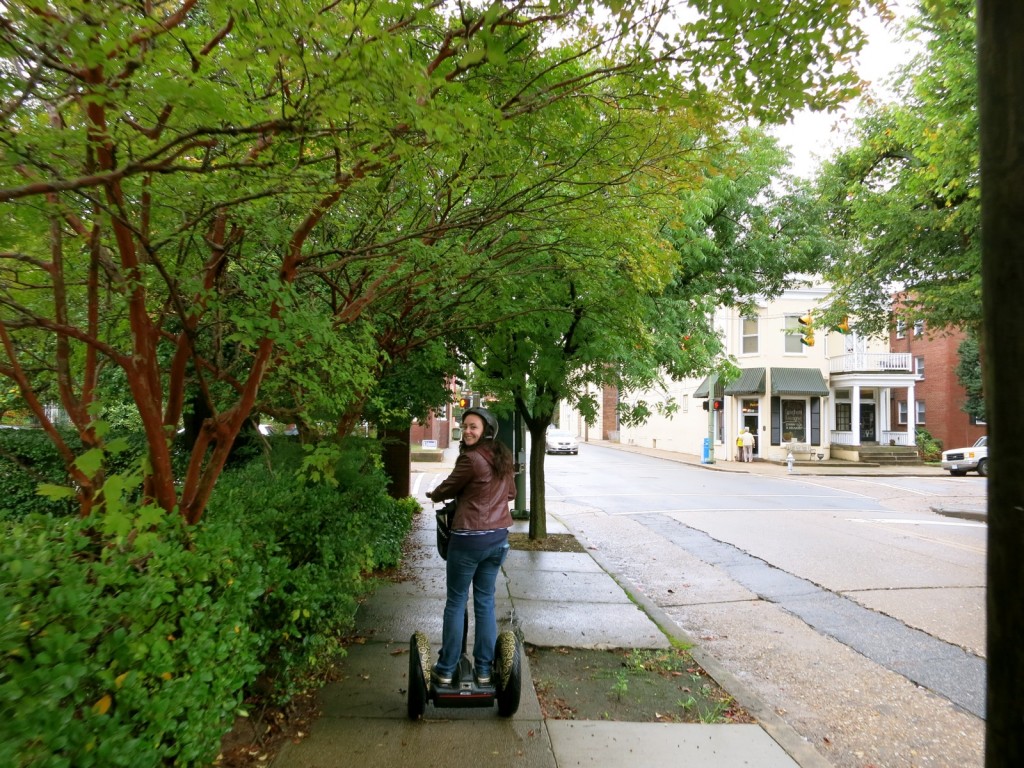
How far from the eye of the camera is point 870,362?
30.2m

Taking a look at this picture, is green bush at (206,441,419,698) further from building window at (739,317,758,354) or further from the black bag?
building window at (739,317,758,354)

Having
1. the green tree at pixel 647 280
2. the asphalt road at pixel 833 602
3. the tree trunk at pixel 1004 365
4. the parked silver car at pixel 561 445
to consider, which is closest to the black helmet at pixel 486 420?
the green tree at pixel 647 280

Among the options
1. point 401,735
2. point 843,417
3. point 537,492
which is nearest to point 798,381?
point 843,417

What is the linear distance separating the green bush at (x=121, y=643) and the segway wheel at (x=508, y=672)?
51.1 inches

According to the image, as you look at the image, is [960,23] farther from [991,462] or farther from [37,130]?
[37,130]

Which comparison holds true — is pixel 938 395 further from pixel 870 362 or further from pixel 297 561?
pixel 297 561

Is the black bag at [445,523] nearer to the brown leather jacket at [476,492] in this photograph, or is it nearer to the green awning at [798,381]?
the brown leather jacket at [476,492]

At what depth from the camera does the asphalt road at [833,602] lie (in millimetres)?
4195

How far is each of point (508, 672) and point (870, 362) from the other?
102 ft

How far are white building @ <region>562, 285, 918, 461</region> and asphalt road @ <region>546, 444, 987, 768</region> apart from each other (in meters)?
14.5

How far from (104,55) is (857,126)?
17.1 metres

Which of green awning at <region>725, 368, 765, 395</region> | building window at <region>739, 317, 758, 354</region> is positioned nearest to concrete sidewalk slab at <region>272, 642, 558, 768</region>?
green awning at <region>725, 368, 765, 395</region>

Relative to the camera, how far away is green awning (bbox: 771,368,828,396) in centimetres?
3011

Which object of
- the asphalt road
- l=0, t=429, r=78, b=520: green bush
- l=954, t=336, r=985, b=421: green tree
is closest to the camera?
the asphalt road
